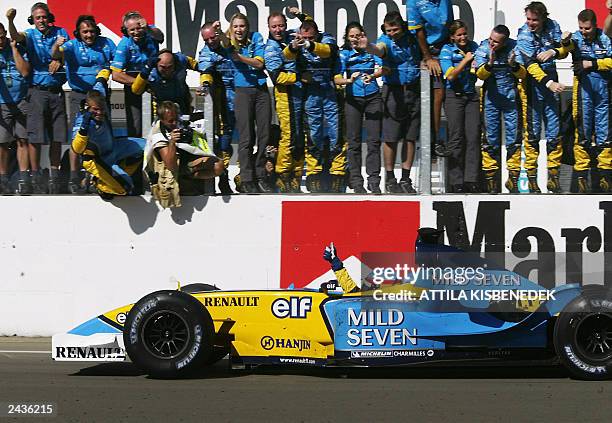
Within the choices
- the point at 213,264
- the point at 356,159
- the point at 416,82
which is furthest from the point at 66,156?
the point at 416,82

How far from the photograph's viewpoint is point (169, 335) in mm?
7953

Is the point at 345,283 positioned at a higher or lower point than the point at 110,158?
lower

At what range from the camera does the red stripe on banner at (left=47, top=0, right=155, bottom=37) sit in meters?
14.1

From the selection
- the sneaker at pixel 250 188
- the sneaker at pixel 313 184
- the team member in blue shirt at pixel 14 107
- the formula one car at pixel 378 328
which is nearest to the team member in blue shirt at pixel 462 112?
the sneaker at pixel 313 184

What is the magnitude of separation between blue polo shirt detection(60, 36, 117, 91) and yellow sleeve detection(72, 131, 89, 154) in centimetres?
68

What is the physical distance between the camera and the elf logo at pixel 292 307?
789 cm

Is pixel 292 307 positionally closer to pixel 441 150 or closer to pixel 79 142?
pixel 441 150

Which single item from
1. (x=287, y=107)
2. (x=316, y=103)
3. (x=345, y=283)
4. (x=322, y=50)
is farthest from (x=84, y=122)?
(x=345, y=283)

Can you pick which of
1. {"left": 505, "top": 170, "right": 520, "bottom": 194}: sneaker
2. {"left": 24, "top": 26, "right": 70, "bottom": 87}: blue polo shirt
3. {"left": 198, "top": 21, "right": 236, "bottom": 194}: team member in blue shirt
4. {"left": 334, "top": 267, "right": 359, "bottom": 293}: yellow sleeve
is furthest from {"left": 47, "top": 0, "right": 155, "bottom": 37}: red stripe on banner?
{"left": 334, "top": 267, "right": 359, "bottom": 293}: yellow sleeve

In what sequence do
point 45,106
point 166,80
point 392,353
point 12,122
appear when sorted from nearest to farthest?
1. point 392,353
2. point 166,80
3. point 45,106
4. point 12,122

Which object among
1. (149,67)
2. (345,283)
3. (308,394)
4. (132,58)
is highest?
(132,58)

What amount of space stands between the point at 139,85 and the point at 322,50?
6.20 ft

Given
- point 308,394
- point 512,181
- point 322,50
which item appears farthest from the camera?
point 512,181

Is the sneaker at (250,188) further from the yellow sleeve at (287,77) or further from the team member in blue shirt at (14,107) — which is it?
the team member in blue shirt at (14,107)
